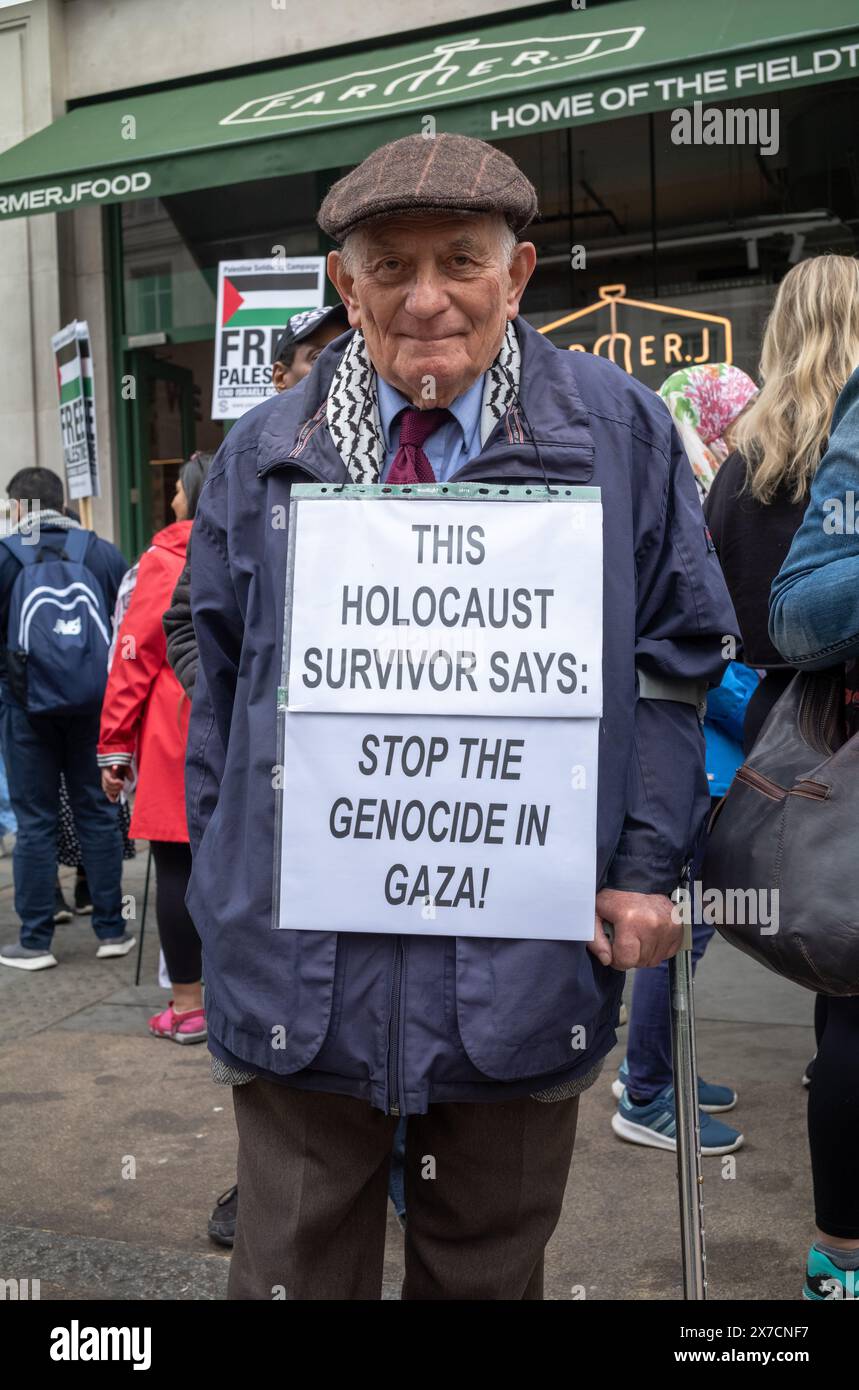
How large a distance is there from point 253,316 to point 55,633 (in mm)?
1810

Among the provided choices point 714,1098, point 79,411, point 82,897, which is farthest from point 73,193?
point 714,1098

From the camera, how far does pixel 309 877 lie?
1895 millimetres

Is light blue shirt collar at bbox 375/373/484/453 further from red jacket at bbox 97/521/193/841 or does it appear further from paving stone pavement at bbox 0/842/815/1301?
red jacket at bbox 97/521/193/841

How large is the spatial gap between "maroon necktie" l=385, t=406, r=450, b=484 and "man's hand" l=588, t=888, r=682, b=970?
25.6 inches

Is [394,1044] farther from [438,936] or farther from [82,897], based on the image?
[82,897]

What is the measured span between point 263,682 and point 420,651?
0.23 metres

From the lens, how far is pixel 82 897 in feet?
22.5

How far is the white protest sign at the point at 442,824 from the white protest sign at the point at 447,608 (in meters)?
0.04

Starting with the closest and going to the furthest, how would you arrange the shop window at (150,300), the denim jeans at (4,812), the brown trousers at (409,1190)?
1. the brown trousers at (409,1190)
2. the denim jeans at (4,812)
3. the shop window at (150,300)

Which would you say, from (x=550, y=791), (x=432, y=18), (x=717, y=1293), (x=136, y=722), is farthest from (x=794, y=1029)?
(x=432, y=18)

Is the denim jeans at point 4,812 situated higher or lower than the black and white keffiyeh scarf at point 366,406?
lower

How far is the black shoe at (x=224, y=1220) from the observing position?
10.9ft

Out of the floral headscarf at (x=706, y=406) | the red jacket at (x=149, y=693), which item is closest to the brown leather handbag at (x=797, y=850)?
the floral headscarf at (x=706, y=406)

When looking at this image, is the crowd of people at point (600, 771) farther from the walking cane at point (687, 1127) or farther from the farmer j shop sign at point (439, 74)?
the farmer j shop sign at point (439, 74)
